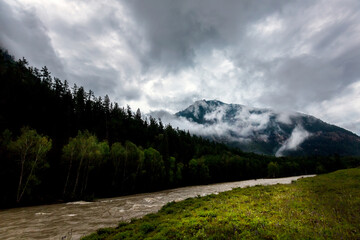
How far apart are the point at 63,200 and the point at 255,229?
45618 millimetres

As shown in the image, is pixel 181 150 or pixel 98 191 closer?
pixel 98 191

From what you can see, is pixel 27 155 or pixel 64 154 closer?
pixel 27 155

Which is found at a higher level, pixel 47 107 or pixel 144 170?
pixel 47 107

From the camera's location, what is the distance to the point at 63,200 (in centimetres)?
3819

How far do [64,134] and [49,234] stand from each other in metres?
60.1

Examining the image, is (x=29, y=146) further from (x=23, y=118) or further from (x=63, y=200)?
(x=23, y=118)

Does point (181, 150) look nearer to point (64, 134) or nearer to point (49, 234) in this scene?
point (64, 134)

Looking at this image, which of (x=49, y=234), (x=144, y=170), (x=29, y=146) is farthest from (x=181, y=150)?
(x=49, y=234)

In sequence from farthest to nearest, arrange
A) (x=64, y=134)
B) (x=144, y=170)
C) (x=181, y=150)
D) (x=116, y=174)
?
1. (x=181, y=150)
2. (x=64, y=134)
3. (x=144, y=170)
4. (x=116, y=174)

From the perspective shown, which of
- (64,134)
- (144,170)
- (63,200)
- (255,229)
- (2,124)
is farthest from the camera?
(64,134)

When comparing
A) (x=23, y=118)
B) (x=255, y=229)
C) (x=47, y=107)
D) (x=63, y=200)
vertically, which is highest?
(x=47, y=107)

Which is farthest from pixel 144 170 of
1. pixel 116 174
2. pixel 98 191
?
pixel 98 191

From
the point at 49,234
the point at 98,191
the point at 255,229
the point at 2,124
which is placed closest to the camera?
the point at 255,229

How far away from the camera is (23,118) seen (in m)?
56.2
